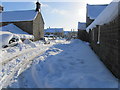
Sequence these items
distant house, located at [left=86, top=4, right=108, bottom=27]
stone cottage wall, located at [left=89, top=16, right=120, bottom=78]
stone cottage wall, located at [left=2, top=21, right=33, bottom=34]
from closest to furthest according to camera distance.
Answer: stone cottage wall, located at [left=89, top=16, right=120, bottom=78] < distant house, located at [left=86, top=4, right=108, bottom=27] < stone cottage wall, located at [left=2, top=21, right=33, bottom=34]

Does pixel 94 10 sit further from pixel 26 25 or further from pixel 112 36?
pixel 112 36

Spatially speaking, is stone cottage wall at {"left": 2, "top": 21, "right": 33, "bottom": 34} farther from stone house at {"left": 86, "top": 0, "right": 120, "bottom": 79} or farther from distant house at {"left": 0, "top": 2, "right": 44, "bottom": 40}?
stone house at {"left": 86, "top": 0, "right": 120, "bottom": 79}

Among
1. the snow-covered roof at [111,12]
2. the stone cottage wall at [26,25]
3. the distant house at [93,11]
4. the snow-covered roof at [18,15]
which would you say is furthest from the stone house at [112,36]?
the snow-covered roof at [18,15]

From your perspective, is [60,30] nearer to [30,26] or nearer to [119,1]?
[30,26]

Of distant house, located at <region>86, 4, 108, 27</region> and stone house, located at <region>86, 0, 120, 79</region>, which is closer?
stone house, located at <region>86, 0, 120, 79</region>

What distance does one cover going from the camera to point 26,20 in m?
29.2

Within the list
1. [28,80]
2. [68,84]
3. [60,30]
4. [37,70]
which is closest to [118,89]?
[68,84]

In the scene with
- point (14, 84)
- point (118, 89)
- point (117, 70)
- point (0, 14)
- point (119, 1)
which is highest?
point (0, 14)

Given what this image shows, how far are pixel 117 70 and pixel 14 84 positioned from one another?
3617 mm

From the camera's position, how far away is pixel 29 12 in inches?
1249

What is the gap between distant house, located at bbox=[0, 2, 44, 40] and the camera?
29156 mm

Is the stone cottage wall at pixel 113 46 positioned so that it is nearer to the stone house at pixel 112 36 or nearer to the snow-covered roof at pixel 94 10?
the stone house at pixel 112 36

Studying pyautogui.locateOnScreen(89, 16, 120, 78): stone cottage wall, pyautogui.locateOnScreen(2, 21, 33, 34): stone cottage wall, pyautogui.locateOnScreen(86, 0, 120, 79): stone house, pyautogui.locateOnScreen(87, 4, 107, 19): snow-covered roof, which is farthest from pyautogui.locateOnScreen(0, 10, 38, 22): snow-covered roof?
pyautogui.locateOnScreen(89, 16, 120, 78): stone cottage wall

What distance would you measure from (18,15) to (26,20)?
3948 millimetres
